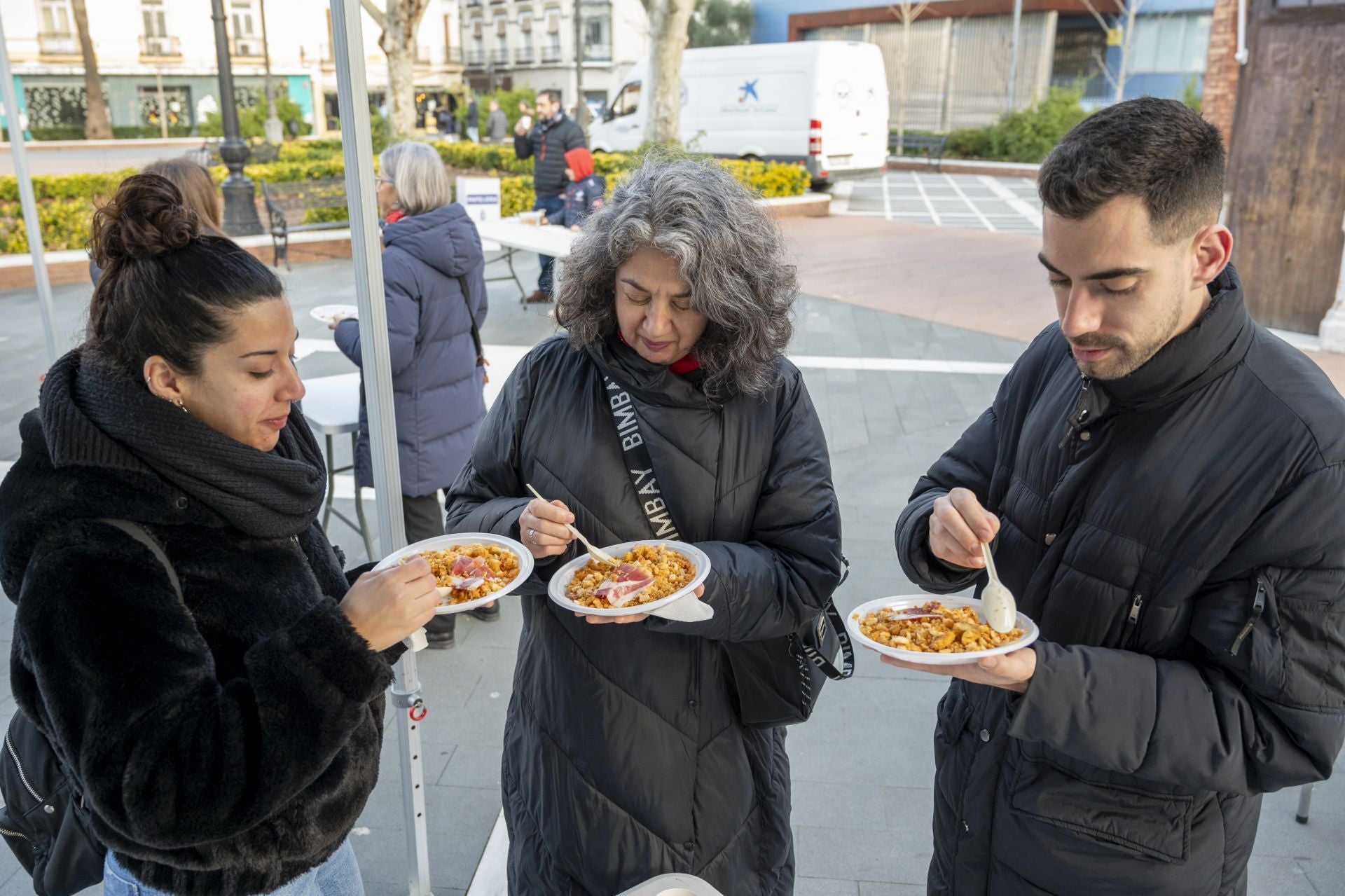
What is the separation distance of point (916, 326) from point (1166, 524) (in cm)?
848

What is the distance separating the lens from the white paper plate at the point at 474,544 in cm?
180

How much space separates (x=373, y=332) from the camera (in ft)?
7.47

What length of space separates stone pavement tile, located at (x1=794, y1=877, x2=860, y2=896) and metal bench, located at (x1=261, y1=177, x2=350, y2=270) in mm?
10959

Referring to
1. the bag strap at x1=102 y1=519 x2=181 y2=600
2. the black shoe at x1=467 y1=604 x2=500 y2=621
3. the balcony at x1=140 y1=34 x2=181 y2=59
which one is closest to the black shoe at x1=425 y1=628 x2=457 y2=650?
the black shoe at x1=467 y1=604 x2=500 y2=621

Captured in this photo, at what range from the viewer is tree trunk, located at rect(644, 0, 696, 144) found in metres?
15.4

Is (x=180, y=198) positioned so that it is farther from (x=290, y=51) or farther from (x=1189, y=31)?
(x=290, y=51)

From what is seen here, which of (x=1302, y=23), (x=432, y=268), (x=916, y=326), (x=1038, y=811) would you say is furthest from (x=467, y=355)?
(x=1302, y=23)

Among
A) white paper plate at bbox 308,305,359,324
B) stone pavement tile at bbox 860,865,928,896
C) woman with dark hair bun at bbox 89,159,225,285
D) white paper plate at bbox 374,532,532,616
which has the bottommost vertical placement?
stone pavement tile at bbox 860,865,928,896

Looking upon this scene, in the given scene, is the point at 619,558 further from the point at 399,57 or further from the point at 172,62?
the point at 172,62

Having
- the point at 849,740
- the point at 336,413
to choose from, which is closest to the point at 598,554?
the point at 849,740

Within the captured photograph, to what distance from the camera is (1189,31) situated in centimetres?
3033

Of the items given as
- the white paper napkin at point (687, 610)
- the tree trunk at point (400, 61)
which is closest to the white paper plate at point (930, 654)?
the white paper napkin at point (687, 610)

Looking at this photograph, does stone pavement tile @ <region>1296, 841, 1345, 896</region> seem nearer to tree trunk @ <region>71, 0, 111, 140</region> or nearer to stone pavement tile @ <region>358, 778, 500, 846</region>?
stone pavement tile @ <region>358, 778, 500, 846</region>

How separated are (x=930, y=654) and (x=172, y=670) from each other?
3.77 ft
